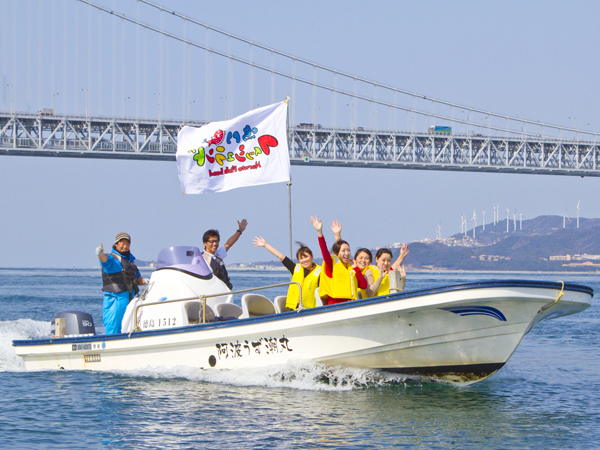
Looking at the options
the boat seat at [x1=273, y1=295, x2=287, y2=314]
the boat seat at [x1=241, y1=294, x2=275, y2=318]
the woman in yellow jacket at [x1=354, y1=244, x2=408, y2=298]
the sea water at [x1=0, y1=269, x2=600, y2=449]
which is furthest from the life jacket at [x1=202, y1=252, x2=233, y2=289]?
the woman in yellow jacket at [x1=354, y1=244, x2=408, y2=298]

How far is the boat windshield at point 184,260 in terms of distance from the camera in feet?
30.7

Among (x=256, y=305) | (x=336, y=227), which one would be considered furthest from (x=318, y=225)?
(x=256, y=305)

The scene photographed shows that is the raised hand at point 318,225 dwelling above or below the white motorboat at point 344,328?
above

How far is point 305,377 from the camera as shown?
Result: 8.30 meters

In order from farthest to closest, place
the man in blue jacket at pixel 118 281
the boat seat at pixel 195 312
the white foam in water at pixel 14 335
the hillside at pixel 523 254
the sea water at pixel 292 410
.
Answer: the hillside at pixel 523 254 → the white foam in water at pixel 14 335 → the man in blue jacket at pixel 118 281 → the boat seat at pixel 195 312 → the sea water at pixel 292 410

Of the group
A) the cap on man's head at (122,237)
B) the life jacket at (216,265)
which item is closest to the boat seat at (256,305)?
the life jacket at (216,265)

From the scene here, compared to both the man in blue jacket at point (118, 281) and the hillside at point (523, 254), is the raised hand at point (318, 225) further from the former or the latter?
the hillside at point (523, 254)

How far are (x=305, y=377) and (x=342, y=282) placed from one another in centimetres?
118

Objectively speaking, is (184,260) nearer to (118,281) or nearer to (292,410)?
(118,281)

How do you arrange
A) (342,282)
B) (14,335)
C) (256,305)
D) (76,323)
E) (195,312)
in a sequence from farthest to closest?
(14,335), (76,323), (256,305), (195,312), (342,282)

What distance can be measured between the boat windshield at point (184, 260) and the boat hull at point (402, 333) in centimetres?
95

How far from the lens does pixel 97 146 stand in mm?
62375

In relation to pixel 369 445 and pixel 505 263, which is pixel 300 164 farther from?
pixel 505 263

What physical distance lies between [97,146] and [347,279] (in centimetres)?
5753
